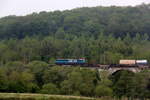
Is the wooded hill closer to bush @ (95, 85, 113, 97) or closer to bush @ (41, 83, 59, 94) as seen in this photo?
bush @ (41, 83, 59, 94)

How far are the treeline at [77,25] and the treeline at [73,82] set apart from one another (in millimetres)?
40648

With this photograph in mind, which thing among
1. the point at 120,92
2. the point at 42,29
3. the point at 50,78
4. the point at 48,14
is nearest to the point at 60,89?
the point at 50,78

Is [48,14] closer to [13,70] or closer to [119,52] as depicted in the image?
[119,52]

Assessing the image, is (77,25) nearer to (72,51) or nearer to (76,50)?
(72,51)

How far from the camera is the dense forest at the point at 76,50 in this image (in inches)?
1756

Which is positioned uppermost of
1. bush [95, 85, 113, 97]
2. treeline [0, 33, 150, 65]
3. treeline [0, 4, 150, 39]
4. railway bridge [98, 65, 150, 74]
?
treeline [0, 4, 150, 39]

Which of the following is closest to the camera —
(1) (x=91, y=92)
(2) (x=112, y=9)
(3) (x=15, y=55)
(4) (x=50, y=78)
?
(1) (x=91, y=92)

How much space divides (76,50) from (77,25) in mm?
29566

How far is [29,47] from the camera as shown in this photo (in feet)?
230

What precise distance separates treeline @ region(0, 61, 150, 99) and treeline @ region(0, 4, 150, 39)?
40.6 metres

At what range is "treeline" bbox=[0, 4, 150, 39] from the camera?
92.4 m

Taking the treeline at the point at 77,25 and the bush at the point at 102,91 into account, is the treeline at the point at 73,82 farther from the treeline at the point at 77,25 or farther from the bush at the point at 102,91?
the treeline at the point at 77,25

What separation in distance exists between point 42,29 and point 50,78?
4819cm

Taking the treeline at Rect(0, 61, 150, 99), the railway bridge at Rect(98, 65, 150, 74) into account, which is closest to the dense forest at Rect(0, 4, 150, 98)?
the treeline at Rect(0, 61, 150, 99)
